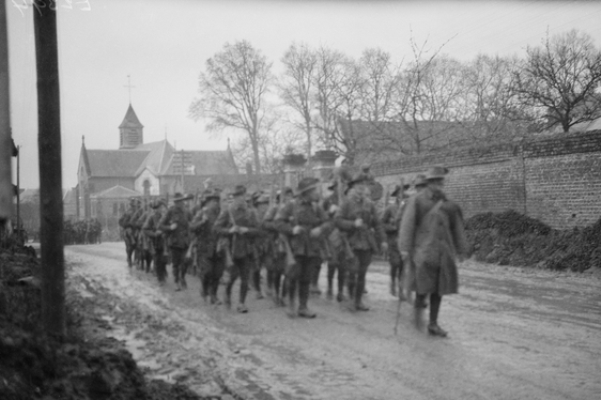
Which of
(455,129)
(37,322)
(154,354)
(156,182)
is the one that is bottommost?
(154,354)

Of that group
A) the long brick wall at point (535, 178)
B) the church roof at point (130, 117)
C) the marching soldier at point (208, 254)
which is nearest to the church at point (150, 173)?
the long brick wall at point (535, 178)

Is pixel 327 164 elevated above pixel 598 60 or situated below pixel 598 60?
below

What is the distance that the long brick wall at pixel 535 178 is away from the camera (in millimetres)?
14945

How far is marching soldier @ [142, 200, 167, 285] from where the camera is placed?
14086 millimetres

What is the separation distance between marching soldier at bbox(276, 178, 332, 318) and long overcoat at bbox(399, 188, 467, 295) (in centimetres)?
188

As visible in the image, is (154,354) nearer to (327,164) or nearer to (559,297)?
(559,297)

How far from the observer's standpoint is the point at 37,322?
243 inches

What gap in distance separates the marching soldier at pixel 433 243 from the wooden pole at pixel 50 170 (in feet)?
13.2

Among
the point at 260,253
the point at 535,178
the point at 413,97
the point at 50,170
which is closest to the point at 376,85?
the point at 413,97

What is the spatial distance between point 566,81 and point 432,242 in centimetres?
964

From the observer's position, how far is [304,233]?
9.41 meters

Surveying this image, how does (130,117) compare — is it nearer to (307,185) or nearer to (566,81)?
(307,185)

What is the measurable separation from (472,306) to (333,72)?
10.9 metres

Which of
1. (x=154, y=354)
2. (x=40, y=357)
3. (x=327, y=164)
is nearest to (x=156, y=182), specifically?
(x=327, y=164)
